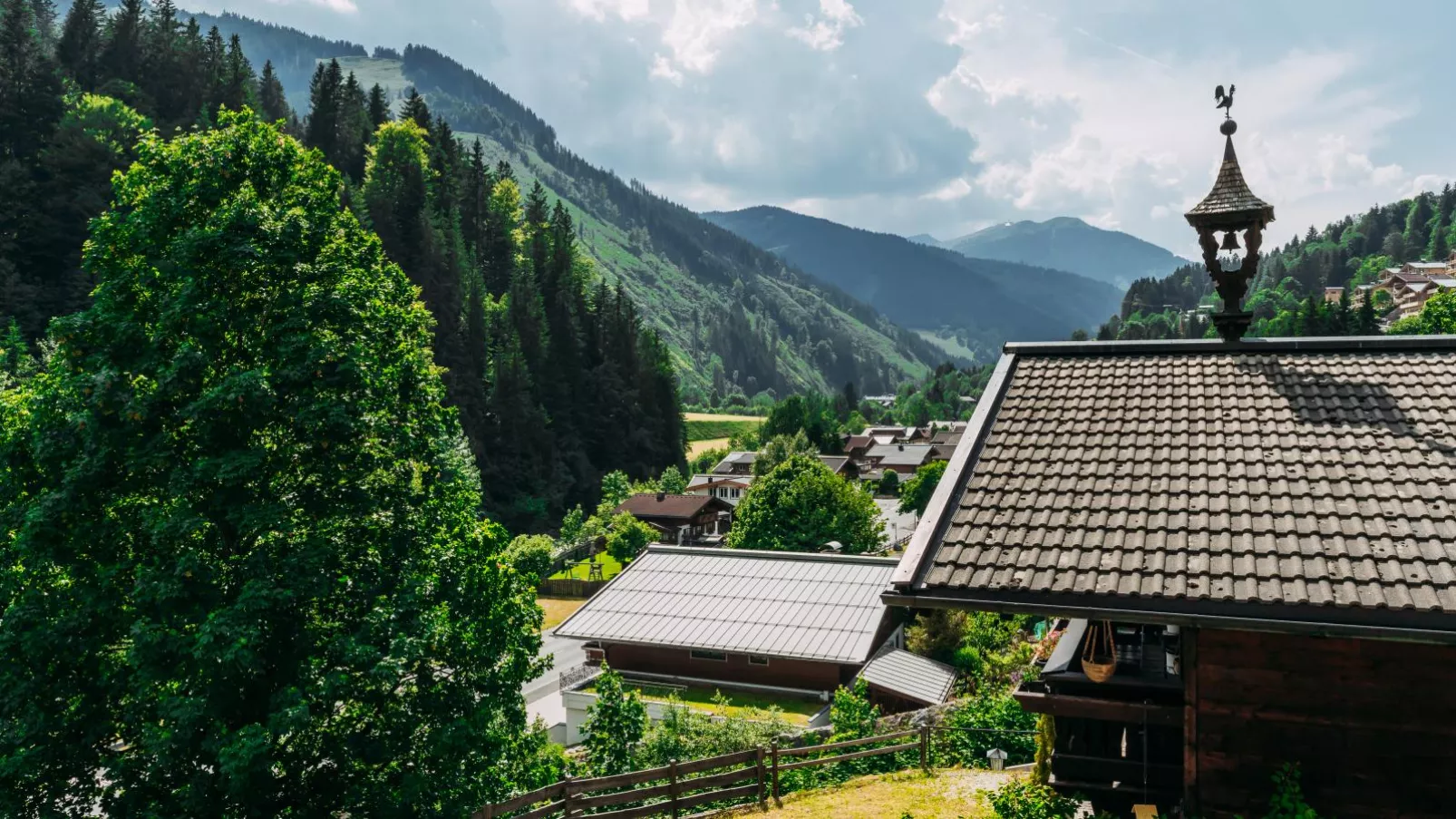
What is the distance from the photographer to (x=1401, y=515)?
689 centimetres

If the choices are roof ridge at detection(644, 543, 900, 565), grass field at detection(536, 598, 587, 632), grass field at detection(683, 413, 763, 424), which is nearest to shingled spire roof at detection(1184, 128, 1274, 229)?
roof ridge at detection(644, 543, 900, 565)

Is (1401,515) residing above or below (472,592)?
above

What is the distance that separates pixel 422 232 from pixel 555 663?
6493 centimetres

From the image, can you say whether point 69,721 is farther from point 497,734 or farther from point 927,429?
point 927,429

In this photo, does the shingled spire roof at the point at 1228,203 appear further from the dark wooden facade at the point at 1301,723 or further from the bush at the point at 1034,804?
the bush at the point at 1034,804

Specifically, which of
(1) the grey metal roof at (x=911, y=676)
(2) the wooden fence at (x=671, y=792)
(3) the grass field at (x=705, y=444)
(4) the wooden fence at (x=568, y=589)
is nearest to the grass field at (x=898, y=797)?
(2) the wooden fence at (x=671, y=792)

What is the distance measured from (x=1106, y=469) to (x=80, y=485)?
13.3 metres

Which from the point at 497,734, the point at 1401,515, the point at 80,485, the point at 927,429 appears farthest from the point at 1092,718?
the point at 927,429

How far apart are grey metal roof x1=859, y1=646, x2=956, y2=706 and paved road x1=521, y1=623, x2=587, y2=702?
1353 cm

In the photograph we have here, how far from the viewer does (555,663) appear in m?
47.7

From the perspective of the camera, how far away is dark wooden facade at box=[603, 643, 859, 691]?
114ft

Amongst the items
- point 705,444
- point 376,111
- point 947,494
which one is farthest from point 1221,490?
point 705,444

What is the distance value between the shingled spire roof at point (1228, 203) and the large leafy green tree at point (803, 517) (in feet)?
156

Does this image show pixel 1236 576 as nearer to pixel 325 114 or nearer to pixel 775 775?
pixel 775 775
